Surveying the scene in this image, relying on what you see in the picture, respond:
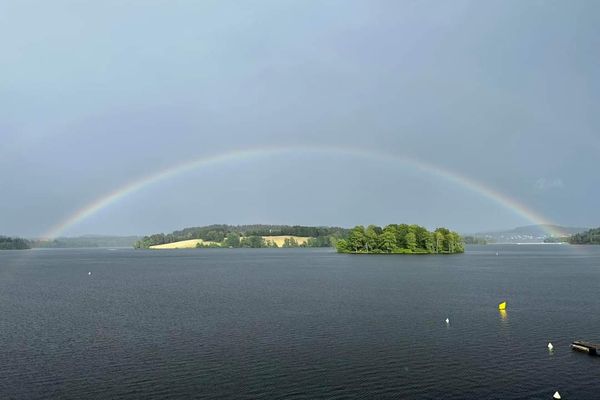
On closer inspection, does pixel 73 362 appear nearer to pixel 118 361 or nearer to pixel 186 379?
pixel 118 361

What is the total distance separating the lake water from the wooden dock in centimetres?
182

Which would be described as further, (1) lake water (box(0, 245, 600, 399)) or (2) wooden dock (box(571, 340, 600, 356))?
(2) wooden dock (box(571, 340, 600, 356))

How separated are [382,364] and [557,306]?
56.0 m

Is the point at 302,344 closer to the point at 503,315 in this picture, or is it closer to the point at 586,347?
the point at 586,347

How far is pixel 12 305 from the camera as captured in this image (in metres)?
101

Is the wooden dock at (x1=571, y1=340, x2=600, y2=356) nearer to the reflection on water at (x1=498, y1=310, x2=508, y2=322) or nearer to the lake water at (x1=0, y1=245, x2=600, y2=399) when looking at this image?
the lake water at (x1=0, y1=245, x2=600, y2=399)

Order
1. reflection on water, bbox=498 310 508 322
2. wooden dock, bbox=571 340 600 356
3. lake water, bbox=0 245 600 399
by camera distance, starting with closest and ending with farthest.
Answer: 1. lake water, bbox=0 245 600 399
2. wooden dock, bbox=571 340 600 356
3. reflection on water, bbox=498 310 508 322

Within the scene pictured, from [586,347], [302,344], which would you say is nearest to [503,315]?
[586,347]

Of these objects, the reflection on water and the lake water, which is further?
the reflection on water

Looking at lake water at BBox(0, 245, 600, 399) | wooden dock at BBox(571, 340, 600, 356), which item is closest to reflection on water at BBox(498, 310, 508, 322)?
lake water at BBox(0, 245, 600, 399)

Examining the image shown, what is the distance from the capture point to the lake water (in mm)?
46344

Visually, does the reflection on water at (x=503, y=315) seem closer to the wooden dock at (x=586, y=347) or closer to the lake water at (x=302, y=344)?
the lake water at (x=302, y=344)

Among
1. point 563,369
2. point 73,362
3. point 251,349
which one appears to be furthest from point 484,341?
point 73,362

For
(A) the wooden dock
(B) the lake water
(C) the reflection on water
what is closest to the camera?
(B) the lake water
